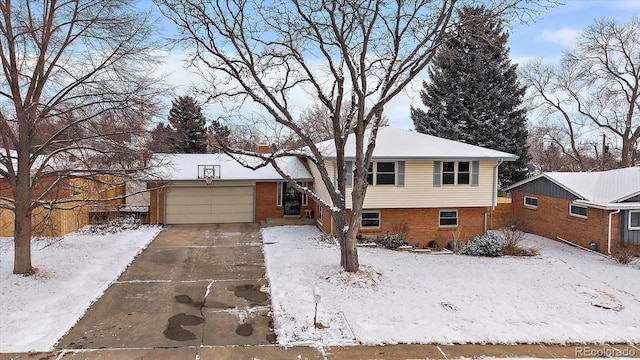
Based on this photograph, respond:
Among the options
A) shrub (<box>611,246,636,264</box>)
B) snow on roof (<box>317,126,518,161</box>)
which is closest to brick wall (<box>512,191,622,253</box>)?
shrub (<box>611,246,636,264</box>)

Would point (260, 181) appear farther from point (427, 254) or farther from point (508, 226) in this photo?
point (508, 226)

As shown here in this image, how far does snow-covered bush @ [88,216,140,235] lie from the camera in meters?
19.7

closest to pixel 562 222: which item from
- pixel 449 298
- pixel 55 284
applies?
pixel 449 298

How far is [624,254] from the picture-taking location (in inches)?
674

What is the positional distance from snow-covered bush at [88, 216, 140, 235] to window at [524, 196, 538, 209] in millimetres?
20920

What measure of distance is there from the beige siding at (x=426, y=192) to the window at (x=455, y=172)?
0.28 m

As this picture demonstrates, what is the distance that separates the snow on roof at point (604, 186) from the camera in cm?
1816

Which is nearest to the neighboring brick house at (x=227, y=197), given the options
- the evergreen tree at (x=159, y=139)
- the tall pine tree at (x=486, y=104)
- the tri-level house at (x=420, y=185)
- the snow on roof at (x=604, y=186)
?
the tri-level house at (x=420, y=185)

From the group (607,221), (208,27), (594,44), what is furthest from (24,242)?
(594,44)

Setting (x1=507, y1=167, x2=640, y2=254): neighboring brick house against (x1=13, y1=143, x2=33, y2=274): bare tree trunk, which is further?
(x1=507, y1=167, x2=640, y2=254): neighboring brick house

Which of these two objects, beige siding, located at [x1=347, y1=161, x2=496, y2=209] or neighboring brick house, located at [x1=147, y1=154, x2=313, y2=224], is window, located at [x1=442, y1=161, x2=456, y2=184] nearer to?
beige siding, located at [x1=347, y1=161, x2=496, y2=209]

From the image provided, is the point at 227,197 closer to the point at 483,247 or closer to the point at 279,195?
the point at 279,195

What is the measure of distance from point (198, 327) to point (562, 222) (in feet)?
61.3

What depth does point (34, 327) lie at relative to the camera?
9.49 meters
